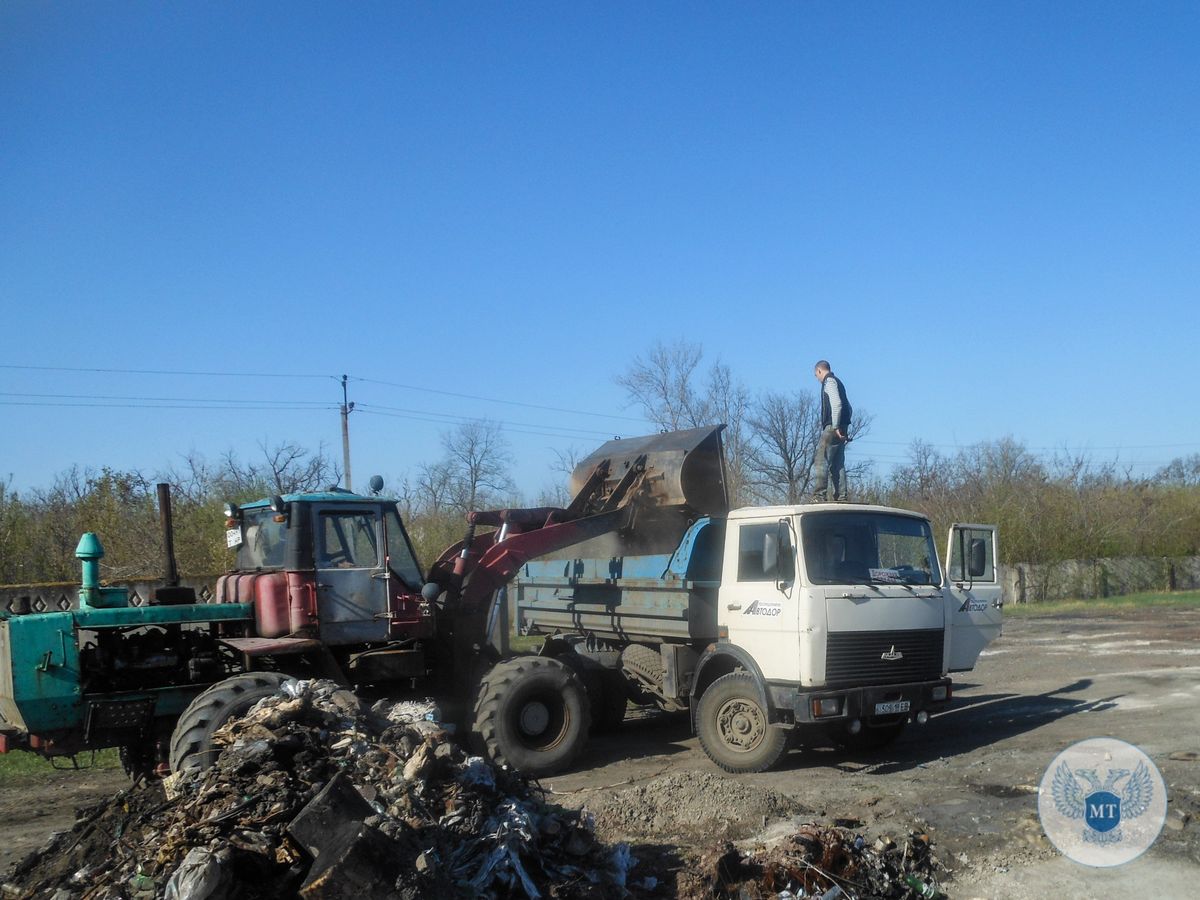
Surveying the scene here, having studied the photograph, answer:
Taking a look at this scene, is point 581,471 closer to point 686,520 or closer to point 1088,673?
point 686,520

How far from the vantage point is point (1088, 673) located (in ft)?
46.9

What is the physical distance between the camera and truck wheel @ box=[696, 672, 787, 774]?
8469mm

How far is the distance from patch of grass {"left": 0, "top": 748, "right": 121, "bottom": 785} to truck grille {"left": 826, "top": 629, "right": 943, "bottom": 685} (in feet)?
23.6

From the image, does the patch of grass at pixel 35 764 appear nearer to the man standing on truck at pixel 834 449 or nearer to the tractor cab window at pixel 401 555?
the tractor cab window at pixel 401 555

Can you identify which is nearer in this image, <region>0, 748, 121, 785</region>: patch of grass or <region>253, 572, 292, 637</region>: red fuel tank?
<region>253, 572, 292, 637</region>: red fuel tank

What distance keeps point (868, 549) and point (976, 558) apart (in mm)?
1279

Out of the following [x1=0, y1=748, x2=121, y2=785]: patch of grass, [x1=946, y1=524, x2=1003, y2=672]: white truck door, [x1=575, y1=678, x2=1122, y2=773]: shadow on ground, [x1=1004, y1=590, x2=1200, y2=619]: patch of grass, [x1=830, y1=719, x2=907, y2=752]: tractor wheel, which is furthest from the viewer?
[x1=1004, y1=590, x2=1200, y2=619]: patch of grass

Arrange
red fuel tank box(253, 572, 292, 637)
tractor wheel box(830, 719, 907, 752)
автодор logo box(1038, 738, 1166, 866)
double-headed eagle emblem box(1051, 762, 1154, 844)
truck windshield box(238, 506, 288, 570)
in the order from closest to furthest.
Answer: автодор logo box(1038, 738, 1166, 866), double-headed eagle emblem box(1051, 762, 1154, 844), red fuel tank box(253, 572, 292, 637), truck windshield box(238, 506, 288, 570), tractor wheel box(830, 719, 907, 752)

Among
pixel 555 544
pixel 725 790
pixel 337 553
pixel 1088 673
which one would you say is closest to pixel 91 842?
pixel 337 553

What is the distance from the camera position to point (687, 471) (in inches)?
389

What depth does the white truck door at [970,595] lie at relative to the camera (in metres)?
9.18

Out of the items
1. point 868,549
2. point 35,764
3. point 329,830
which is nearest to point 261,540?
point 35,764

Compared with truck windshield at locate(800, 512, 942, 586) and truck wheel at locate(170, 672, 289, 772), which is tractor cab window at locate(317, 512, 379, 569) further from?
truck windshield at locate(800, 512, 942, 586)

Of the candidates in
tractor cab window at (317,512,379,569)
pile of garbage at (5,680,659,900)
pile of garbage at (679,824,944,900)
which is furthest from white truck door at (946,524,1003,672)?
tractor cab window at (317,512,379,569)
